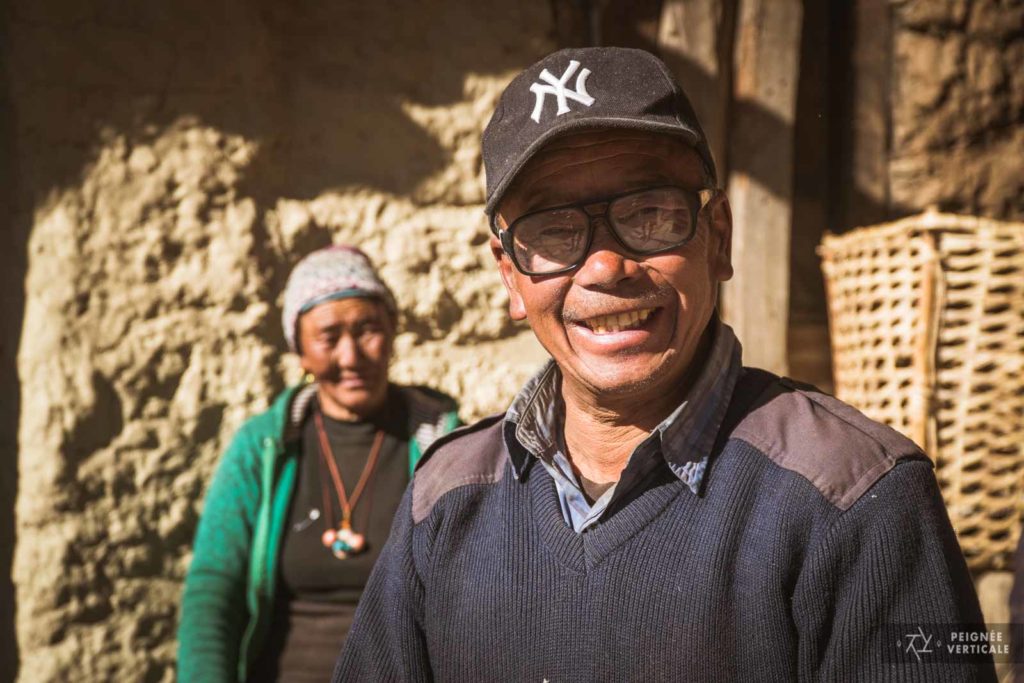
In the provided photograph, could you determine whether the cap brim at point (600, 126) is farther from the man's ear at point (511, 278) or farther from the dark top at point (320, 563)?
the dark top at point (320, 563)

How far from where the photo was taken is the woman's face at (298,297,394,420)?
2498 millimetres

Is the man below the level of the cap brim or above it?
below

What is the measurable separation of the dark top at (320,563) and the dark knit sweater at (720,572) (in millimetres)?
1057

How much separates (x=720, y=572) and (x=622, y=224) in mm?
476

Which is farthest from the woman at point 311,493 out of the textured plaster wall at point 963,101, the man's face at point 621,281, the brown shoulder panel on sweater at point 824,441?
the textured plaster wall at point 963,101

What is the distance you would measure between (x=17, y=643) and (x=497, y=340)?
1.64 metres

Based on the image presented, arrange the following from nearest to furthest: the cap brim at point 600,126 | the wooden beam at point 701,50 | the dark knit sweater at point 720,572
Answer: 1. the dark knit sweater at point 720,572
2. the cap brim at point 600,126
3. the wooden beam at point 701,50

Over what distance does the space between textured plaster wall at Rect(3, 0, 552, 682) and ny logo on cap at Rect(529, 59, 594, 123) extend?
164 centimetres

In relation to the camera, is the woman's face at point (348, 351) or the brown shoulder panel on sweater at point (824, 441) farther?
the woman's face at point (348, 351)

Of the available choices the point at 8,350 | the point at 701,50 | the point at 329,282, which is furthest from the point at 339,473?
the point at 701,50

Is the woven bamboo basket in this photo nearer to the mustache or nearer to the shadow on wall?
the mustache

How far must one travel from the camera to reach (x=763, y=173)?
9.48ft

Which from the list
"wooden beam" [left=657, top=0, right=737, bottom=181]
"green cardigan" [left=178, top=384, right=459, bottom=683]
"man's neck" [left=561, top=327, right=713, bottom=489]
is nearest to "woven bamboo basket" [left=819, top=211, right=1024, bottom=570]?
"wooden beam" [left=657, top=0, right=737, bottom=181]

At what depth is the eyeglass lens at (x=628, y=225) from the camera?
1239 mm
